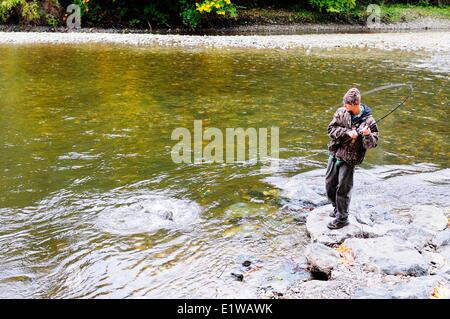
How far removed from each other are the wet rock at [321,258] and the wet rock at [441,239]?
4.03ft

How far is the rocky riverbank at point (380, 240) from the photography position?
13.9 ft

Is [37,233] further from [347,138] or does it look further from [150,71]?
[150,71]

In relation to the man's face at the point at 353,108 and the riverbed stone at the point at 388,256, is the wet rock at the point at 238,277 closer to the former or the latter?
the riverbed stone at the point at 388,256

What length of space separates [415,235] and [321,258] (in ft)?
4.40

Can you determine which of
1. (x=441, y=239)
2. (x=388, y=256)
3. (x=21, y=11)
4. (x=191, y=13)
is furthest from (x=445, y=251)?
(x=21, y=11)

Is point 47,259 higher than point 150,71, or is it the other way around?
point 150,71

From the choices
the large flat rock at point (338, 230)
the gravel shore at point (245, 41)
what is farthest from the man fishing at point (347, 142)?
the gravel shore at point (245, 41)

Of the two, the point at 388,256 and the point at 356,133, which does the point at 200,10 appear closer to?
the point at 356,133

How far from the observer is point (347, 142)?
17.4ft

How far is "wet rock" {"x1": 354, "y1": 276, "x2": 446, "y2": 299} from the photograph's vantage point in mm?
3970

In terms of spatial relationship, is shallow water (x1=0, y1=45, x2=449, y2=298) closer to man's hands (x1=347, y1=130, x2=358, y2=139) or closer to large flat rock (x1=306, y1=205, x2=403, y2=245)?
large flat rock (x1=306, y1=205, x2=403, y2=245)
